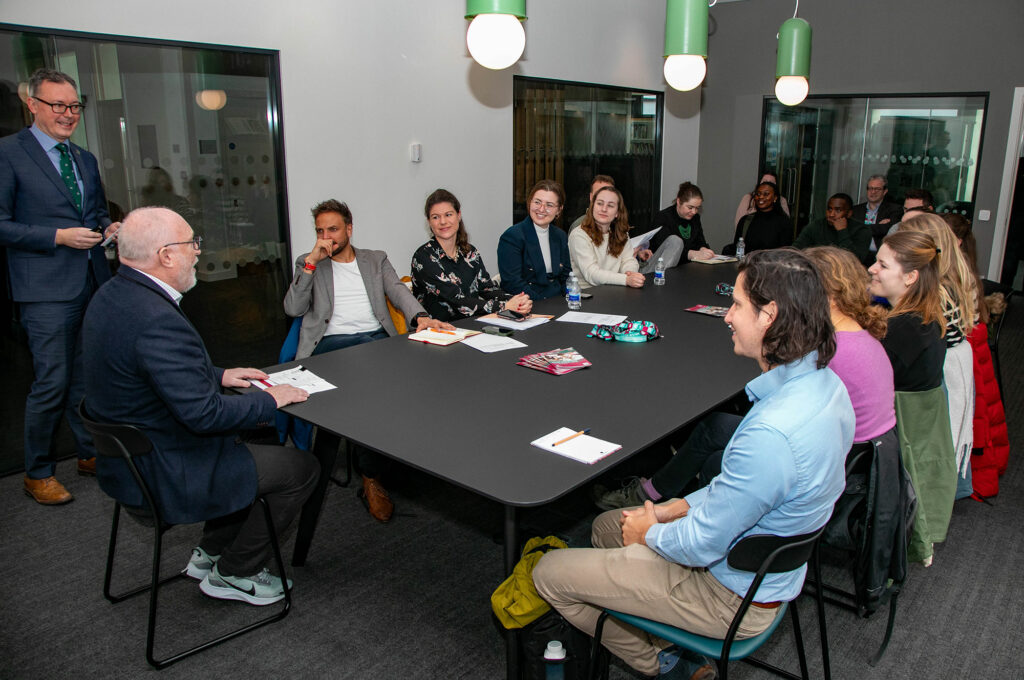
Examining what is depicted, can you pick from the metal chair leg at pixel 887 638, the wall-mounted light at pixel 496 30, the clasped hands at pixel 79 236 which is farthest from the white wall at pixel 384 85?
the metal chair leg at pixel 887 638

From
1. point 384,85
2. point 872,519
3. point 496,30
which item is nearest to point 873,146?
point 384,85

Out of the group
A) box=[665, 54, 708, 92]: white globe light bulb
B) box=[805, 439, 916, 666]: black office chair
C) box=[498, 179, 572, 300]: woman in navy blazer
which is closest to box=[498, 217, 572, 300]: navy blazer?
box=[498, 179, 572, 300]: woman in navy blazer

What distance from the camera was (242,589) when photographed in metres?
2.72

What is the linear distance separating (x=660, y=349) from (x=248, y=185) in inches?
116

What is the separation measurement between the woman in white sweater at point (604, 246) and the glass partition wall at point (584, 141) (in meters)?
1.78

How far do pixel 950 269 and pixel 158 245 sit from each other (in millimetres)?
2931

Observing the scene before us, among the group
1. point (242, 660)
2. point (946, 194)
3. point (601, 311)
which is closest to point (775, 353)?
point (242, 660)

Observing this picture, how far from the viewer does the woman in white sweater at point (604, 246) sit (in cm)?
484

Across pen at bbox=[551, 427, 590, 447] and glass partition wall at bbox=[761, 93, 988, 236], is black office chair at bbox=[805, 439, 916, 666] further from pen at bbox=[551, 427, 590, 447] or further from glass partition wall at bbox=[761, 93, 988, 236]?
glass partition wall at bbox=[761, 93, 988, 236]

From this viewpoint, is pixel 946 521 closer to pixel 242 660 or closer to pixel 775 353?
pixel 775 353

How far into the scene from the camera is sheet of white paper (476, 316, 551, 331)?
3.58m

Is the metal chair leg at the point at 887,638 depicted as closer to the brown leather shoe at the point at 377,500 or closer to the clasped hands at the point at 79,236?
the brown leather shoe at the point at 377,500

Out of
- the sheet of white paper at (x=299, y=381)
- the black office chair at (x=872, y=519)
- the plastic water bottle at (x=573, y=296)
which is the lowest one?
the black office chair at (x=872, y=519)

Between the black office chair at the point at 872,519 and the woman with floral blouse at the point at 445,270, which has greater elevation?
the woman with floral blouse at the point at 445,270
